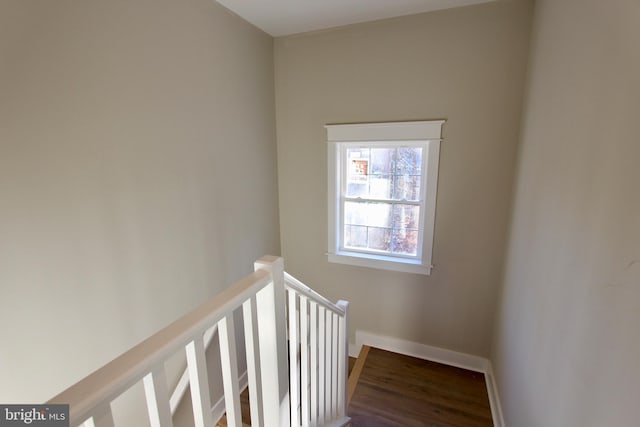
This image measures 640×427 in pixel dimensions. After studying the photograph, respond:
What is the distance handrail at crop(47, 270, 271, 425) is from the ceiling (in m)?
2.18

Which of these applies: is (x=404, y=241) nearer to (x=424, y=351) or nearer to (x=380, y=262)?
(x=380, y=262)

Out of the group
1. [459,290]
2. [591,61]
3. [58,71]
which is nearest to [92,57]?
[58,71]

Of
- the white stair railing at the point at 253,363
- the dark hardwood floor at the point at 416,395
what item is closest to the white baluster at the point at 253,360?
the white stair railing at the point at 253,363

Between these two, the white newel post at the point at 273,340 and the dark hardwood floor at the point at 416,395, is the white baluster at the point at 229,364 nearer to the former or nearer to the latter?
the white newel post at the point at 273,340

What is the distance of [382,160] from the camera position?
2643 mm

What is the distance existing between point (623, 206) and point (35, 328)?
2158 millimetres

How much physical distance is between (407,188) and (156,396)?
2381 mm

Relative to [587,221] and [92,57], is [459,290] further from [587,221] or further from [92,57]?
[92,57]

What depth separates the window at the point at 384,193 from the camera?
245cm

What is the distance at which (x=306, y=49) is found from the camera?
2600 mm

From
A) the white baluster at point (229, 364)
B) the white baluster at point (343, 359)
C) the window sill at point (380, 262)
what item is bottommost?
the white baluster at point (343, 359)

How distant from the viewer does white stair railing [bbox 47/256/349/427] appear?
20.3 inches

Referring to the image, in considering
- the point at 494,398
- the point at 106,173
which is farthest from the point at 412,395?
the point at 106,173

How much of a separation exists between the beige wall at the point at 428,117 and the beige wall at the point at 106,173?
2.34 ft
